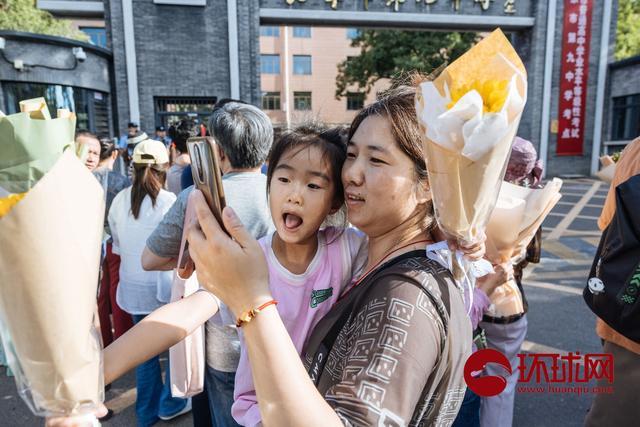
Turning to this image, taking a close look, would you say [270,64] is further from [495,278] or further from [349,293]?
[349,293]

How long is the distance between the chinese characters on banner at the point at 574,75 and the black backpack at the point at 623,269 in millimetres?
15213

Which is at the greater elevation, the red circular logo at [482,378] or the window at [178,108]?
the window at [178,108]

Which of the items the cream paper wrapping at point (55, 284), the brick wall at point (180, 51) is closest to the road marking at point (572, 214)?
the cream paper wrapping at point (55, 284)

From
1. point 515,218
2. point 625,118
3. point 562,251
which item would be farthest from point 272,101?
point 515,218

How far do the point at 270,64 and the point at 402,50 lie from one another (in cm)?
2076

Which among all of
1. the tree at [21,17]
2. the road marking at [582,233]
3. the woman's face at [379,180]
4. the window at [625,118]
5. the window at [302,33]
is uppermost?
the window at [302,33]

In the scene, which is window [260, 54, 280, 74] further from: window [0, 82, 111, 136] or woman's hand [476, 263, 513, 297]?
woman's hand [476, 263, 513, 297]

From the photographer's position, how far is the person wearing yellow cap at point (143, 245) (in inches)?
112

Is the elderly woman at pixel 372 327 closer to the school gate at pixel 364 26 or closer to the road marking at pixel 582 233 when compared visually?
the road marking at pixel 582 233

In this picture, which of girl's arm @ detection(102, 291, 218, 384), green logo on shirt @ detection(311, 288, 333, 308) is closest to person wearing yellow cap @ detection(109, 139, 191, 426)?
girl's arm @ detection(102, 291, 218, 384)

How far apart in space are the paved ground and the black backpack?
5.22 feet

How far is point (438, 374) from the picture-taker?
2.98ft

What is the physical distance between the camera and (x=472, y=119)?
2.75ft

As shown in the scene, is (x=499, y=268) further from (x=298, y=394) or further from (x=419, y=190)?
(x=298, y=394)
